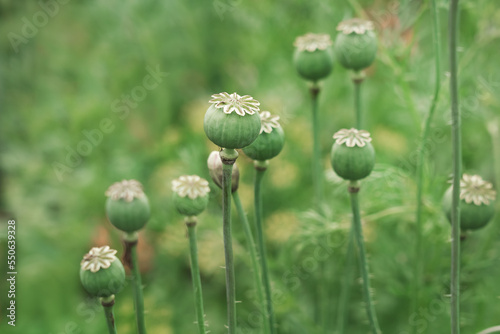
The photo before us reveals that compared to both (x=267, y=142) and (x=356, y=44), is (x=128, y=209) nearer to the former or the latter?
(x=267, y=142)

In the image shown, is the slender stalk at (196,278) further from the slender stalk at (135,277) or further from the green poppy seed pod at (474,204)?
the green poppy seed pod at (474,204)

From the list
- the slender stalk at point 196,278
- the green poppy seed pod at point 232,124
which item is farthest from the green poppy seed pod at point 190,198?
the green poppy seed pod at point 232,124

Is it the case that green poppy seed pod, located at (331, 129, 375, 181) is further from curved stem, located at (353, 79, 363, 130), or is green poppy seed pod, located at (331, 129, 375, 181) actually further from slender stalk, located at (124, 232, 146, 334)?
slender stalk, located at (124, 232, 146, 334)

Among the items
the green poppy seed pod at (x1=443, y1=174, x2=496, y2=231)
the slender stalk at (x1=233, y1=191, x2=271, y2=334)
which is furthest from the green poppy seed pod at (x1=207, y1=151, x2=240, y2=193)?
the green poppy seed pod at (x1=443, y1=174, x2=496, y2=231)

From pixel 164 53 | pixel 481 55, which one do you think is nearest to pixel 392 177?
pixel 481 55

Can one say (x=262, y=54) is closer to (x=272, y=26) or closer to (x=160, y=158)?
(x=272, y=26)

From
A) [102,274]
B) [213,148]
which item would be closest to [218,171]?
[102,274]
